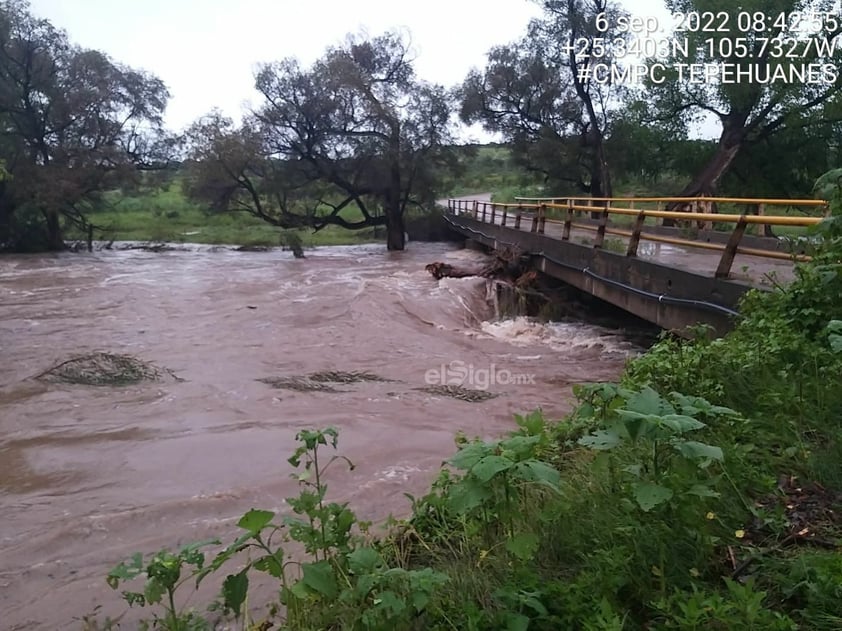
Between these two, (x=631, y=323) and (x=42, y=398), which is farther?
(x=631, y=323)

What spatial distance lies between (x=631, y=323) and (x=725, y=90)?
14.8 m

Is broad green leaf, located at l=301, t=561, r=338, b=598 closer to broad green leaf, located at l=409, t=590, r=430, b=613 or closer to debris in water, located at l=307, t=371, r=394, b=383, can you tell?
broad green leaf, located at l=409, t=590, r=430, b=613

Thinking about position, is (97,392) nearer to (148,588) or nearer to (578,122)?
(148,588)

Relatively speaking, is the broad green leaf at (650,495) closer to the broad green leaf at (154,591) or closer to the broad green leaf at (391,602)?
the broad green leaf at (391,602)

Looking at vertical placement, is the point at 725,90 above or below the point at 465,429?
above

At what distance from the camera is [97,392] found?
29.0ft

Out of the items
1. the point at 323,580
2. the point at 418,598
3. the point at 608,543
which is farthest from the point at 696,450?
the point at 323,580

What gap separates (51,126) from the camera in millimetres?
32531

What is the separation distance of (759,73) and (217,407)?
24134 mm

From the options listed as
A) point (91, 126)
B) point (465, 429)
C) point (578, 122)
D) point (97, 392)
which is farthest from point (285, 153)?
point (465, 429)

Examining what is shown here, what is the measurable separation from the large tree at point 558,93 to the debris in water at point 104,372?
80.2ft

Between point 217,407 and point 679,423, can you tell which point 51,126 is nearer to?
point 217,407

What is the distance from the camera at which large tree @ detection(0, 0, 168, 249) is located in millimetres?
30844

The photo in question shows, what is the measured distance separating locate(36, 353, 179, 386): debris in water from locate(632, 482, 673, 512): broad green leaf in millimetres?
8581
